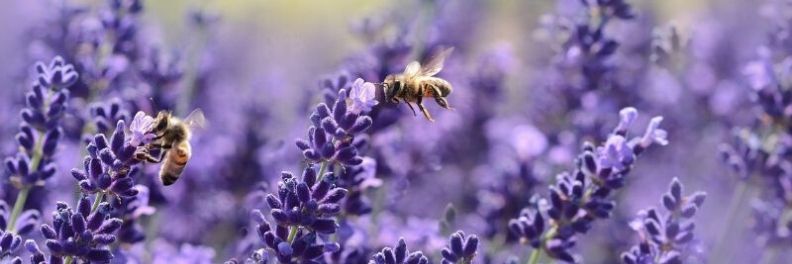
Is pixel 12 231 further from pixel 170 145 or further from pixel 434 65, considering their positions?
pixel 434 65

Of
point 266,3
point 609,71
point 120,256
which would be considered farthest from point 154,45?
point 266,3

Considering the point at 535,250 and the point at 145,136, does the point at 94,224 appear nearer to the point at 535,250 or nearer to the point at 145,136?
the point at 145,136

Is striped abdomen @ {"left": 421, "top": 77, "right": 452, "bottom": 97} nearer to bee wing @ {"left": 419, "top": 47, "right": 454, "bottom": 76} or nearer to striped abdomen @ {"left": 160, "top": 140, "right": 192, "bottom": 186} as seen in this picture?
bee wing @ {"left": 419, "top": 47, "right": 454, "bottom": 76}

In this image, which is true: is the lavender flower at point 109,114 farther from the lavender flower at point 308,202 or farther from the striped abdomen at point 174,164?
the lavender flower at point 308,202

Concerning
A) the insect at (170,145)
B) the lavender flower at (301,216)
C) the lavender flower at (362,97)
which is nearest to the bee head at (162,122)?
the insect at (170,145)

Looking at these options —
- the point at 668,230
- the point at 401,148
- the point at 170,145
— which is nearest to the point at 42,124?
the point at 170,145

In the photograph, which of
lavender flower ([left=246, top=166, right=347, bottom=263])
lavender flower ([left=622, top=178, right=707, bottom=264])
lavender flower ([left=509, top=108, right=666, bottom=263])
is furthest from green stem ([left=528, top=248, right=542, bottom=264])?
lavender flower ([left=246, top=166, right=347, bottom=263])
